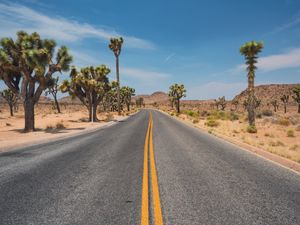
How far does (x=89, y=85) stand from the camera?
104 feet

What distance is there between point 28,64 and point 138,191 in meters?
17.0

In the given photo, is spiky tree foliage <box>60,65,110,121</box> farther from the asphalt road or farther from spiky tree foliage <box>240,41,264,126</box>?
the asphalt road

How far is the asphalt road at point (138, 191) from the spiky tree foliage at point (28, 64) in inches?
487

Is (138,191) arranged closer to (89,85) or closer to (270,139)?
(270,139)

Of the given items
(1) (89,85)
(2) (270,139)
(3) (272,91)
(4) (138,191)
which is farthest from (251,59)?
(3) (272,91)

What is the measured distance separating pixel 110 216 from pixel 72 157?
5.53 meters

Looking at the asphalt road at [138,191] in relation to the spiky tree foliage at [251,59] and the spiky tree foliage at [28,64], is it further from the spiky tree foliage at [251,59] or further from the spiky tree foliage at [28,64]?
the spiky tree foliage at [251,59]

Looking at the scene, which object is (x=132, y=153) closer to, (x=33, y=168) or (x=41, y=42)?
(x=33, y=168)

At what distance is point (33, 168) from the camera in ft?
23.4

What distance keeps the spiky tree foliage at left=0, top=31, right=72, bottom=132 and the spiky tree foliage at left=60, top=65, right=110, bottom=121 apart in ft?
32.7

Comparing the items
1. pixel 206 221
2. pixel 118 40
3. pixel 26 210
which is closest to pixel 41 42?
pixel 26 210

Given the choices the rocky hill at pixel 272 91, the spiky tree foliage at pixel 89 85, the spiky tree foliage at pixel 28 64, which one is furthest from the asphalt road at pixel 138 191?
the rocky hill at pixel 272 91

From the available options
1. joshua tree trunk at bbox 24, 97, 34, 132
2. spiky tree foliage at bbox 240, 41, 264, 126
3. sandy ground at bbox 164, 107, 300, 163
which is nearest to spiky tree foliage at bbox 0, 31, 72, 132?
joshua tree trunk at bbox 24, 97, 34, 132

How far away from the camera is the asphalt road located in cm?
386
